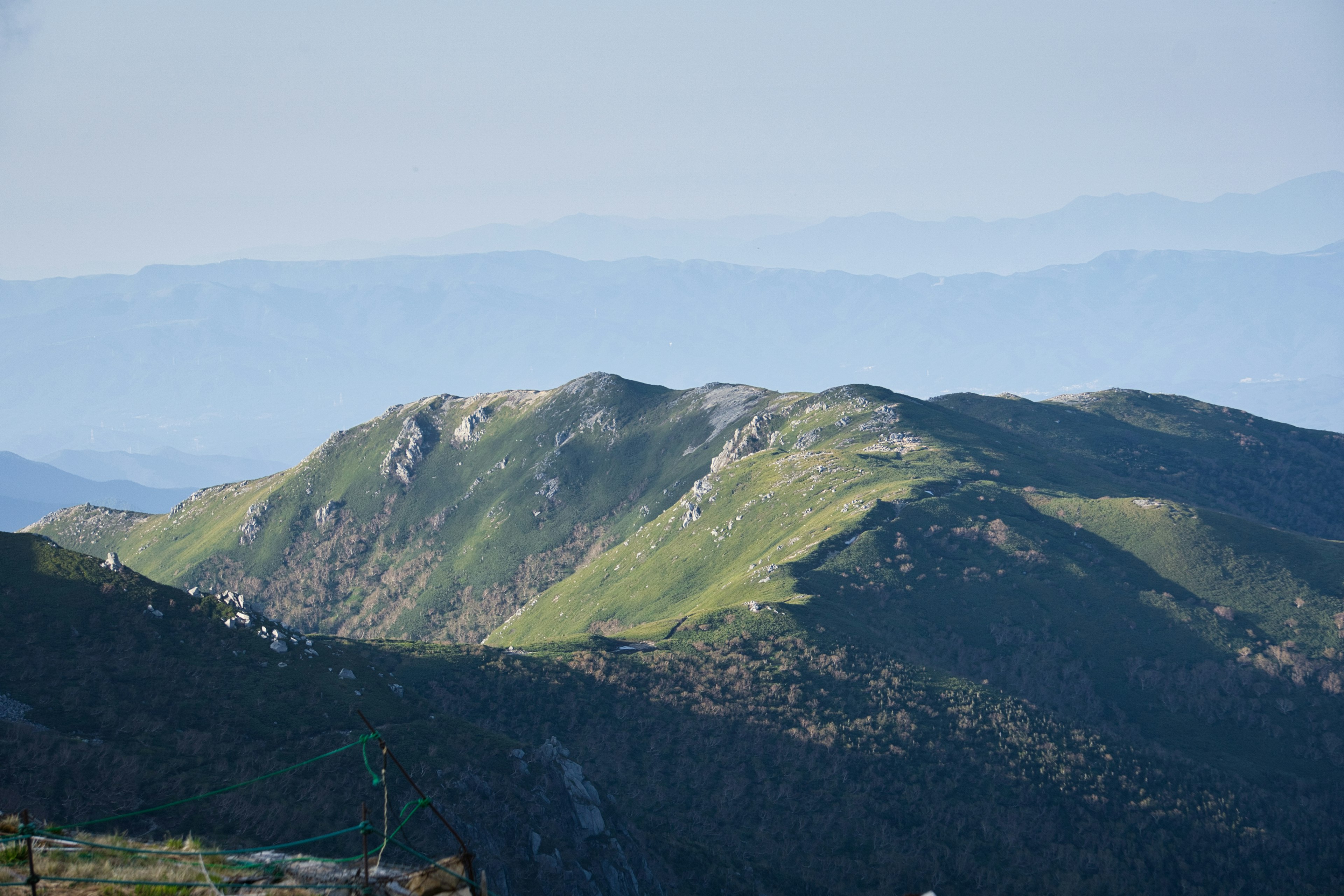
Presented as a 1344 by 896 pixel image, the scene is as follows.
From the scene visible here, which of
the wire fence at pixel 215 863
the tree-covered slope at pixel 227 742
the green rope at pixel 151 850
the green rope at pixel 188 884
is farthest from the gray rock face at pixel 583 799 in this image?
the green rope at pixel 188 884

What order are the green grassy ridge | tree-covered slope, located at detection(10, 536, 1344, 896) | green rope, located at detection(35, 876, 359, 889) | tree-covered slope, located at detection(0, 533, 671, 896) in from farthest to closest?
the green grassy ridge → tree-covered slope, located at detection(10, 536, 1344, 896) → tree-covered slope, located at detection(0, 533, 671, 896) → green rope, located at detection(35, 876, 359, 889)

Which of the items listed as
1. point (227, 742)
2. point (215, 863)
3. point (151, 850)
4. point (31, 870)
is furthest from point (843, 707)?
point (31, 870)

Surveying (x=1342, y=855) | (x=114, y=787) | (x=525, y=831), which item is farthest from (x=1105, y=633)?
(x=114, y=787)

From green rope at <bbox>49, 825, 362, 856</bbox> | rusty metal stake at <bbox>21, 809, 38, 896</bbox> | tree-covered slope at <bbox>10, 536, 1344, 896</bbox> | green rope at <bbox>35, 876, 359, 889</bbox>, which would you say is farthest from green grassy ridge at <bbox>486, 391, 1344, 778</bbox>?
rusty metal stake at <bbox>21, 809, 38, 896</bbox>

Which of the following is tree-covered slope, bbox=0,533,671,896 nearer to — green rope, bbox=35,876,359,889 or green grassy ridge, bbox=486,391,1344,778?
green rope, bbox=35,876,359,889

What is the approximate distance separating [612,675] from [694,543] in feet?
259

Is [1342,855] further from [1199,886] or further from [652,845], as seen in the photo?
[652,845]

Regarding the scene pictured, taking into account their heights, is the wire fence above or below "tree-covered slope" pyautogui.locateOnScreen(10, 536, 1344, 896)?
above

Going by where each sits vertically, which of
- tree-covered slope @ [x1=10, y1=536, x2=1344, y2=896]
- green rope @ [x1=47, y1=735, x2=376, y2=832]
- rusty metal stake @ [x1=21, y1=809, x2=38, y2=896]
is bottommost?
tree-covered slope @ [x1=10, y1=536, x2=1344, y2=896]

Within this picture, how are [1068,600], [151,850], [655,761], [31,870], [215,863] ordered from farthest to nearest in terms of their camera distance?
[1068,600] → [655,761] → [215,863] → [151,850] → [31,870]

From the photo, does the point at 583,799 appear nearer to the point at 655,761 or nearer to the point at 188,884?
the point at 655,761

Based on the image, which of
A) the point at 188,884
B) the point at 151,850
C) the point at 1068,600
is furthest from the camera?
the point at 1068,600

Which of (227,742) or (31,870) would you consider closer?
(31,870)

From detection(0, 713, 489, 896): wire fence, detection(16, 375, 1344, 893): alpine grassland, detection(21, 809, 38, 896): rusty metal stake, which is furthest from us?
detection(16, 375, 1344, 893): alpine grassland
